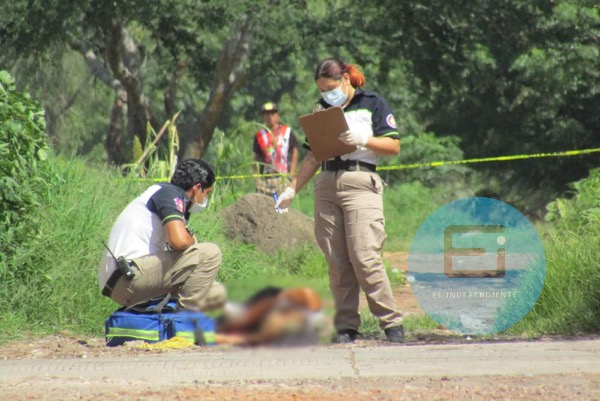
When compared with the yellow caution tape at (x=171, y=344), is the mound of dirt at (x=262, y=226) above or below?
above

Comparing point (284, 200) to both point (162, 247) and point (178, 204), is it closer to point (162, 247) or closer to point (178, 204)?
point (178, 204)

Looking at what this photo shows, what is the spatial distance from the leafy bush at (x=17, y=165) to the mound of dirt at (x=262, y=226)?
3652 mm

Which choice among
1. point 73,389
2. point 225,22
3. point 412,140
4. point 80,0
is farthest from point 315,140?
point 412,140

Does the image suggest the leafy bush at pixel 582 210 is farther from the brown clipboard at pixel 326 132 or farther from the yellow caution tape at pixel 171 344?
the yellow caution tape at pixel 171 344

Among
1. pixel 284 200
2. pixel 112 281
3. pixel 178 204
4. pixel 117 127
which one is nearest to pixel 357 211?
pixel 284 200

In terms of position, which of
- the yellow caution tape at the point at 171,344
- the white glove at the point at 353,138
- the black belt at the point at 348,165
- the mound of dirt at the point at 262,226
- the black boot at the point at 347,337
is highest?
the white glove at the point at 353,138

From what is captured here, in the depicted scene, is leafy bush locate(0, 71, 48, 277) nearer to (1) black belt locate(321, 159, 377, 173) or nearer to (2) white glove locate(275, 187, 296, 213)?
(2) white glove locate(275, 187, 296, 213)

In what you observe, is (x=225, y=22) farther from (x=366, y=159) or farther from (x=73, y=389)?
(x=73, y=389)

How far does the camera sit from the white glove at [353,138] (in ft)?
16.9

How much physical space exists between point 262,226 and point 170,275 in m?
4.32

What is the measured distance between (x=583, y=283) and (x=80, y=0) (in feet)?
31.7

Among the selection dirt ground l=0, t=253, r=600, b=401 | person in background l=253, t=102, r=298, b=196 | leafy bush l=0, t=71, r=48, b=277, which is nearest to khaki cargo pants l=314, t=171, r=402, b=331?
dirt ground l=0, t=253, r=600, b=401

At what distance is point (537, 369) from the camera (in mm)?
4477

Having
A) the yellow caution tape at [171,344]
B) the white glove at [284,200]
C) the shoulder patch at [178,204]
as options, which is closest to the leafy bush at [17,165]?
the shoulder patch at [178,204]
